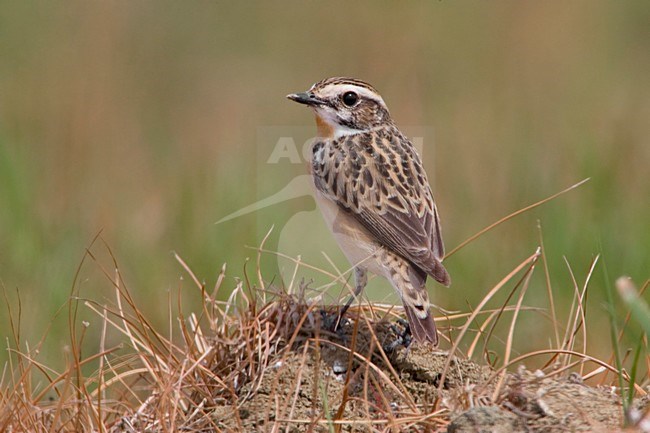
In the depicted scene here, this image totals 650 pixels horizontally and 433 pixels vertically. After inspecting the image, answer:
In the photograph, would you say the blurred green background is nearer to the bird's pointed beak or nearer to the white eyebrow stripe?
the bird's pointed beak

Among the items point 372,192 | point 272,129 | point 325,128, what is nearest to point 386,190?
point 372,192

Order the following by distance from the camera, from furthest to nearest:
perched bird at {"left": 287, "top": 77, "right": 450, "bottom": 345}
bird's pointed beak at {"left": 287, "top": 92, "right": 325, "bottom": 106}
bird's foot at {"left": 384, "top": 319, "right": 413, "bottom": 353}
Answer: bird's pointed beak at {"left": 287, "top": 92, "right": 325, "bottom": 106}, perched bird at {"left": 287, "top": 77, "right": 450, "bottom": 345}, bird's foot at {"left": 384, "top": 319, "right": 413, "bottom": 353}

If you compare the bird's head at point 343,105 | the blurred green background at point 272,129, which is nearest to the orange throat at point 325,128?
the bird's head at point 343,105

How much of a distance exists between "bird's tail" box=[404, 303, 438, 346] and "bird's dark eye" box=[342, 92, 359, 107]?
2.04m

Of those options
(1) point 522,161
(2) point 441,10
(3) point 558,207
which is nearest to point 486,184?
(1) point 522,161

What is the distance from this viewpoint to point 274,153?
13.7 meters

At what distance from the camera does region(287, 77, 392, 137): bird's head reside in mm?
7688

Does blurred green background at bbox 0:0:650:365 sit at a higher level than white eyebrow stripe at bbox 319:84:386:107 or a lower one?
lower

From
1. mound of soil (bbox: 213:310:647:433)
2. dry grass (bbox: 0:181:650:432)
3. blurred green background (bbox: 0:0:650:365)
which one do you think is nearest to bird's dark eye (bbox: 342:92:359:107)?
blurred green background (bbox: 0:0:650:365)

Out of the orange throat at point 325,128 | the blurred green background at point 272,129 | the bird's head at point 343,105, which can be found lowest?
the blurred green background at point 272,129

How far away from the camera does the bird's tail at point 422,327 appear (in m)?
5.93

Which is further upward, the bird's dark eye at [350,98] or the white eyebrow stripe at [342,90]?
the white eyebrow stripe at [342,90]

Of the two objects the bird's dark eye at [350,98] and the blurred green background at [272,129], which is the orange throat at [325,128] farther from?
the blurred green background at [272,129]

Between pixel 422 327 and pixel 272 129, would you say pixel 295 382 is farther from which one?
pixel 272 129
